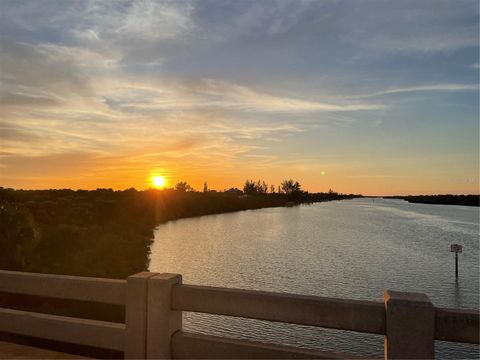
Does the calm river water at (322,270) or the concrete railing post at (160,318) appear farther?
the calm river water at (322,270)

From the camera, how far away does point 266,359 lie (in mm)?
5336

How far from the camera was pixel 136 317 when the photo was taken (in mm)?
5898

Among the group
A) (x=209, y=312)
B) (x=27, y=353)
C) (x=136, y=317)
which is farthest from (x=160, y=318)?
(x=27, y=353)

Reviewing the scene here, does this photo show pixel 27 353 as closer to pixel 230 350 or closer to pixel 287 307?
pixel 230 350

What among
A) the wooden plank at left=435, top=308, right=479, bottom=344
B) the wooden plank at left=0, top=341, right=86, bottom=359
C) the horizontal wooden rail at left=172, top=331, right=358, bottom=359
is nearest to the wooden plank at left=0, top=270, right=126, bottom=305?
the wooden plank at left=0, top=341, right=86, bottom=359

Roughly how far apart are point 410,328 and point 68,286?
494cm

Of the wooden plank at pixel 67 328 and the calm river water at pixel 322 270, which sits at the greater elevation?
the wooden plank at pixel 67 328

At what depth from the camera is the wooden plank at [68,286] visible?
6.13 metres

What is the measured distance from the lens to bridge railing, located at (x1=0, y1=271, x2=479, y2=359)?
15.8 ft

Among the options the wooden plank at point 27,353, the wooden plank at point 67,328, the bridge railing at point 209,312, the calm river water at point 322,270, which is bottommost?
the calm river water at point 322,270

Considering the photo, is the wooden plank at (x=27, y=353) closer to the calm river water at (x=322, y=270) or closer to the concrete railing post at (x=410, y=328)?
the concrete railing post at (x=410, y=328)

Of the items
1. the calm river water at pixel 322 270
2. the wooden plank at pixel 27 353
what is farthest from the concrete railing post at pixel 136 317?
the calm river water at pixel 322 270

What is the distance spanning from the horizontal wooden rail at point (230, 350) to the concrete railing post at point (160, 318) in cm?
13

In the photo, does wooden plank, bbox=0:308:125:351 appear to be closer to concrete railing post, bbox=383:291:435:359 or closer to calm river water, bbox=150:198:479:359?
concrete railing post, bbox=383:291:435:359
